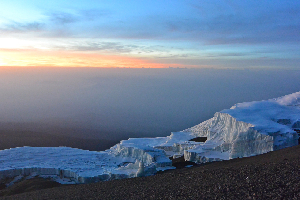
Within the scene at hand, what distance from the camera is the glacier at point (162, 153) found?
32888 mm

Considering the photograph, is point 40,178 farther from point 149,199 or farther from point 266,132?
point 266,132

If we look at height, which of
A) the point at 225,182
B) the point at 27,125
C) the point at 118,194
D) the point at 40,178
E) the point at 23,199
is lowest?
the point at 27,125

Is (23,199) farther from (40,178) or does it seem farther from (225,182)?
(225,182)

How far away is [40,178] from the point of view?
107ft

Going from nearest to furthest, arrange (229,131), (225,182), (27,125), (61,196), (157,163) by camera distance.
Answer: (225,182)
(61,196)
(157,163)
(229,131)
(27,125)

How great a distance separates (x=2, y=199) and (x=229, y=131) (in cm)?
3032

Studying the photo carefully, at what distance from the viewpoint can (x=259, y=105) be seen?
44281mm

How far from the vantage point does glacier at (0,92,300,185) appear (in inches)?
1295

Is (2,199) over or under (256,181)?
under

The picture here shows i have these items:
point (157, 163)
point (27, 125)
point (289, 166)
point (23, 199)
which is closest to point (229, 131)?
point (157, 163)

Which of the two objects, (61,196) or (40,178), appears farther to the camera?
(40,178)

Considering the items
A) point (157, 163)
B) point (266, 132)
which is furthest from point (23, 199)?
point (266, 132)

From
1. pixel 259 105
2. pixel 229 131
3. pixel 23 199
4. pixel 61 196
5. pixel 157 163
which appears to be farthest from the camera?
pixel 259 105

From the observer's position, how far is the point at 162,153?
37.7 meters
